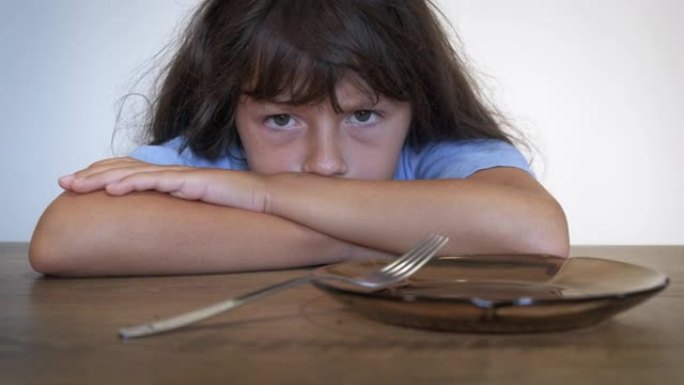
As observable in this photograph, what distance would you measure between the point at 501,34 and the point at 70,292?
2.27 metres

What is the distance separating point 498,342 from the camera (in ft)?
1.56

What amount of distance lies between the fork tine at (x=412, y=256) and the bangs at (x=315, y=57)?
45 centimetres

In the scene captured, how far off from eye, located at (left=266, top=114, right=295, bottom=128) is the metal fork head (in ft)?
1.68

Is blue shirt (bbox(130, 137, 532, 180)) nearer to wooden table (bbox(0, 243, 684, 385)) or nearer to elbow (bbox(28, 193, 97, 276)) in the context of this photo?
elbow (bbox(28, 193, 97, 276))

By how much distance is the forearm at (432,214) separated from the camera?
35.5 inches

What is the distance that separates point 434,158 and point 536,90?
163cm

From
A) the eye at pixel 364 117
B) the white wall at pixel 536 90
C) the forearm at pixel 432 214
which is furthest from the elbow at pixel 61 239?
the white wall at pixel 536 90

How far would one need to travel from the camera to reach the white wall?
107 inches

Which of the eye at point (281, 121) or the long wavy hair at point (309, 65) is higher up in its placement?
the long wavy hair at point (309, 65)

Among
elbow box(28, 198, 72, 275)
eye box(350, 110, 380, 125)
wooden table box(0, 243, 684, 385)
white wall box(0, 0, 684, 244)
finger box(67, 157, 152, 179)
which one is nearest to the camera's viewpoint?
wooden table box(0, 243, 684, 385)

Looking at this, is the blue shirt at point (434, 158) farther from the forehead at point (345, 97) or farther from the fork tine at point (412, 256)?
the fork tine at point (412, 256)

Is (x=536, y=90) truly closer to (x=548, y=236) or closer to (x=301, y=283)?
(x=548, y=236)

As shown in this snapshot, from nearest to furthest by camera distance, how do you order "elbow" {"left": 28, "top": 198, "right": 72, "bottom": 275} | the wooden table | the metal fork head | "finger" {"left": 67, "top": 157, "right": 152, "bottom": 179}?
1. the wooden table
2. the metal fork head
3. "elbow" {"left": 28, "top": 198, "right": 72, "bottom": 275}
4. "finger" {"left": 67, "top": 157, "right": 152, "bottom": 179}

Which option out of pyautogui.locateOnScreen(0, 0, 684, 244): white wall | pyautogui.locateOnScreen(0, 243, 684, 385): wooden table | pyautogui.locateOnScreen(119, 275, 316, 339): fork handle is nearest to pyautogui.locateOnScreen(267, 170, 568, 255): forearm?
pyautogui.locateOnScreen(0, 243, 684, 385): wooden table
